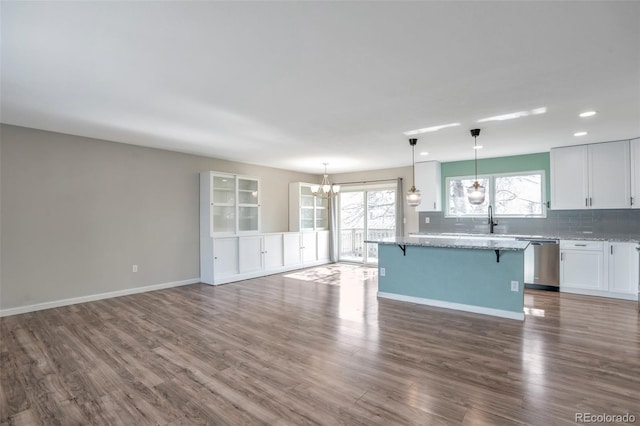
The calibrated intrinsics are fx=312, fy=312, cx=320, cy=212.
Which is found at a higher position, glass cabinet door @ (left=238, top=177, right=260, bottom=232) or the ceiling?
the ceiling

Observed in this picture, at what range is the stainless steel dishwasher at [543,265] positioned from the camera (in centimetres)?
537

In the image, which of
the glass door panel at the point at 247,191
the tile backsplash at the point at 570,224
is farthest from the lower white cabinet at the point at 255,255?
the tile backsplash at the point at 570,224

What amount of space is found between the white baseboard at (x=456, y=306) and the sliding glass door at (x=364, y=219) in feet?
10.5

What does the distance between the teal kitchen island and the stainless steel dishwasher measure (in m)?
1.51

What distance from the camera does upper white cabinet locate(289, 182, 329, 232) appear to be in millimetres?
8117

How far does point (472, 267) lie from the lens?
4.30 meters

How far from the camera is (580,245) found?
5.17m

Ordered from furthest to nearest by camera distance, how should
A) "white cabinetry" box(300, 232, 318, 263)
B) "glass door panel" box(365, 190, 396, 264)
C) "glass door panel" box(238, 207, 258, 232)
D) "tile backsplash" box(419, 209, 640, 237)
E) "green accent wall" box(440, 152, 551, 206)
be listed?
"glass door panel" box(365, 190, 396, 264) → "white cabinetry" box(300, 232, 318, 263) → "glass door panel" box(238, 207, 258, 232) → "green accent wall" box(440, 152, 551, 206) → "tile backsplash" box(419, 209, 640, 237)

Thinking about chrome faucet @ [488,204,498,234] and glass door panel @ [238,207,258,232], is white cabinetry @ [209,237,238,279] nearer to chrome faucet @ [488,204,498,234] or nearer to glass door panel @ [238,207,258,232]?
glass door panel @ [238,207,258,232]

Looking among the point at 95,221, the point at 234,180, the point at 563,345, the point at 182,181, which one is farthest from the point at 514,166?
the point at 95,221

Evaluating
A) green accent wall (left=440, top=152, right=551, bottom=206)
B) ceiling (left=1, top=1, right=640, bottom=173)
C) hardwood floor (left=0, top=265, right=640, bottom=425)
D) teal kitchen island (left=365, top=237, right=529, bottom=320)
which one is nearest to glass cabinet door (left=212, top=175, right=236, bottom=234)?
ceiling (left=1, top=1, right=640, bottom=173)

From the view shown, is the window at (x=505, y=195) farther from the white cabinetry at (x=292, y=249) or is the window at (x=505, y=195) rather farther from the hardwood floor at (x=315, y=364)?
the white cabinetry at (x=292, y=249)

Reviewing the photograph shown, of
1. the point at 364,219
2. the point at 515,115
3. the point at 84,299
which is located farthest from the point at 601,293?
the point at 84,299

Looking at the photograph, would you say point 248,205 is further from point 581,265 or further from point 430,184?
point 581,265
